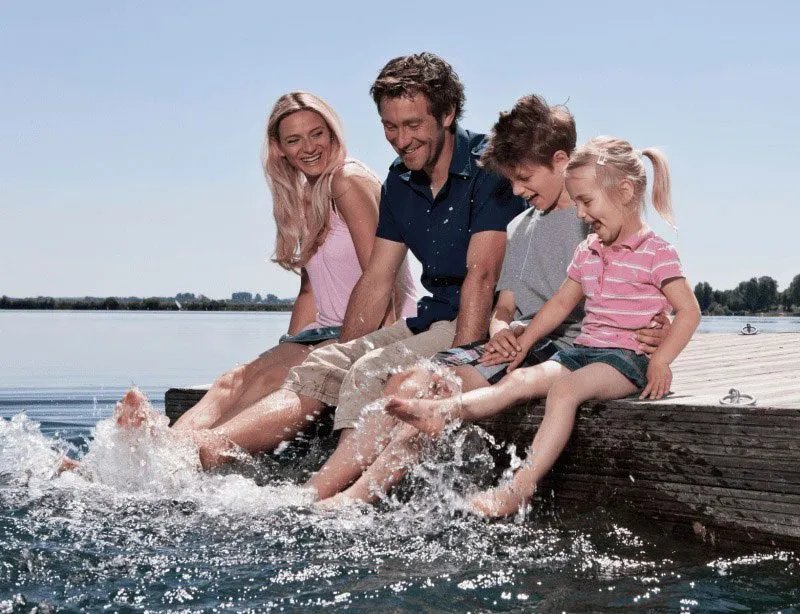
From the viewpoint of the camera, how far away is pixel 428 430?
12.8ft

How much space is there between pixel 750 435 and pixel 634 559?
59cm

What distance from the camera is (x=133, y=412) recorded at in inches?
177

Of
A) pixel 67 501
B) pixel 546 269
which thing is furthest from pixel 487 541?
pixel 67 501

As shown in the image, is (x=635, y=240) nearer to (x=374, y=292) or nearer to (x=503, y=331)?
(x=503, y=331)

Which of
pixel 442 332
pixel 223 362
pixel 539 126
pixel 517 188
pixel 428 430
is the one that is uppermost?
pixel 539 126

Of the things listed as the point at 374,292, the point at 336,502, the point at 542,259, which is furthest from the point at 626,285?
the point at 336,502

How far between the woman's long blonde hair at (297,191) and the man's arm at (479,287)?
1.01 m

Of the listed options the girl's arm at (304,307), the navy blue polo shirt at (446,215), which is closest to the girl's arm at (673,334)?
the navy blue polo shirt at (446,215)

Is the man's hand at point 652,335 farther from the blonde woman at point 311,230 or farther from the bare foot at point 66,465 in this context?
the bare foot at point 66,465

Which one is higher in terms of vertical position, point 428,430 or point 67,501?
point 428,430

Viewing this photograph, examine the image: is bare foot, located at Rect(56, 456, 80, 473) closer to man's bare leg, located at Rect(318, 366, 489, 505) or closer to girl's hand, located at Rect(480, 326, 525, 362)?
man's bare leg, located at Rect(318, 366, 489, 505)

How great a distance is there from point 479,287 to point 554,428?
31.7 inches

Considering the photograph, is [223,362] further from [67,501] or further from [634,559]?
[634,559]

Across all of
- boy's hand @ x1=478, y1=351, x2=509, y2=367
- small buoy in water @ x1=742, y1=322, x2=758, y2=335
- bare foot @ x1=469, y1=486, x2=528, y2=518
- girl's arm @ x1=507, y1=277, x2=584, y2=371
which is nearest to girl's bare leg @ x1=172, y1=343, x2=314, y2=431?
boy's hand @ x1=478, y1=351, x2=509, y2=367
